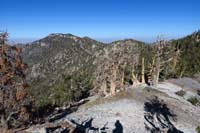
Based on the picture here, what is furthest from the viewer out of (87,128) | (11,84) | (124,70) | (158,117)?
(124,70)

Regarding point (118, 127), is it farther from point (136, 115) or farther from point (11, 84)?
point (11, 84)

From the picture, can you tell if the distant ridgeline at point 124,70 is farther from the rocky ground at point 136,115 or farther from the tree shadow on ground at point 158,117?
the tree shadow on ground at point 158,117

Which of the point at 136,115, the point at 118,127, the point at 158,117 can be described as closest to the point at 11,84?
the point at 118,127

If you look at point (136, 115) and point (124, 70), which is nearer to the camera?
point (136, 115)

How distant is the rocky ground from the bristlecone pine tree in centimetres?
343

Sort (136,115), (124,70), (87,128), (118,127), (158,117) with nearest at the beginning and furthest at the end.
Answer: (87,128) → (118,127) → (136,115) → (158,117) → (124,70)

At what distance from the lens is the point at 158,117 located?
Answer: 40312mm

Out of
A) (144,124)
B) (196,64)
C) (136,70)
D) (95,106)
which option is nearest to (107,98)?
(95,106)

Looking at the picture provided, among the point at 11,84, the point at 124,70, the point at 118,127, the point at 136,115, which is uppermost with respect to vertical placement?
the point at 11,84

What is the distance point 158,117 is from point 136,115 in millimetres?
3059

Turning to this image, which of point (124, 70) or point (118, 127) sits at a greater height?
point (124, 70)

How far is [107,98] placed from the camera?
47938mm

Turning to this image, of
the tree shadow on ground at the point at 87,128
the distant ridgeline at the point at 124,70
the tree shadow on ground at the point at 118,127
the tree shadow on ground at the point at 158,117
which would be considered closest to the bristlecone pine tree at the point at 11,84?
the distant ridgeline at the point at 124,70

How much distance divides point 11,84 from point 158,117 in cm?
1922
